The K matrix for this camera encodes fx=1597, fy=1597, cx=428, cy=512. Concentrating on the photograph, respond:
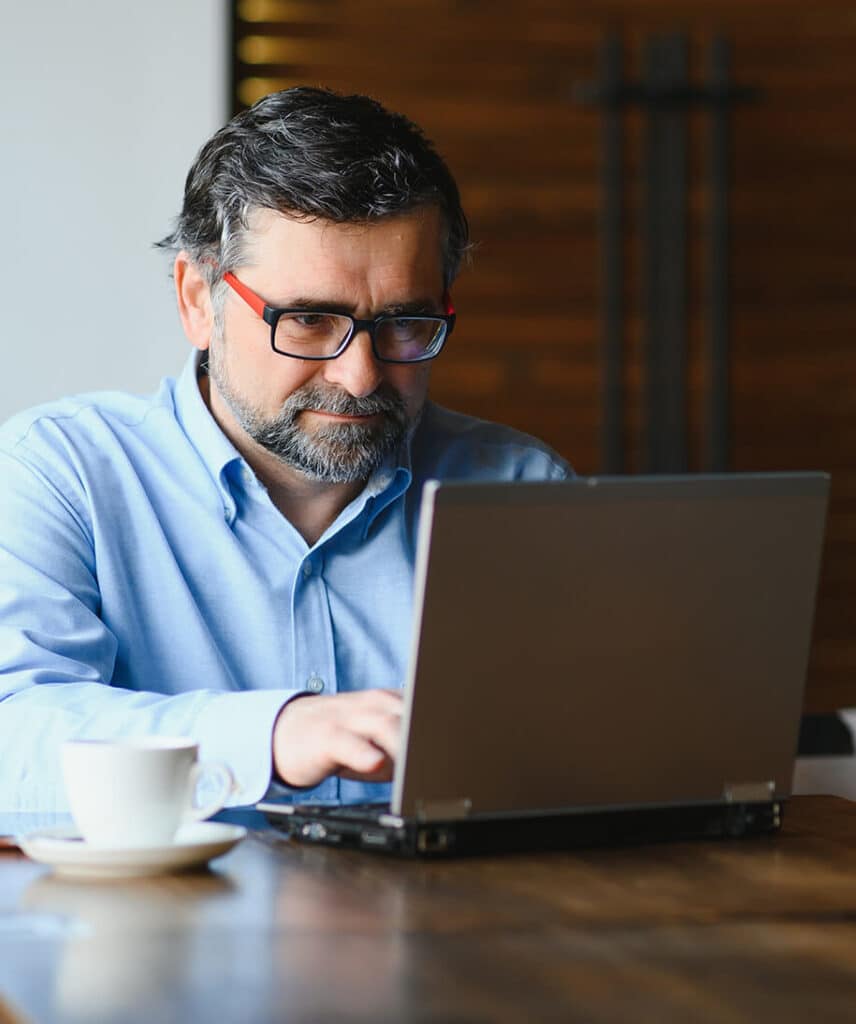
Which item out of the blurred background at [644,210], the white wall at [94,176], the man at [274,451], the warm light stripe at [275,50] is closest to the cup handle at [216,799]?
the man at [274,451]

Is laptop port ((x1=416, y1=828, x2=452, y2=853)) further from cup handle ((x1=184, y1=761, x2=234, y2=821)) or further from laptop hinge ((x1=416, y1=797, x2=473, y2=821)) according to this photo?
cup handle ((x1=184, y1=761, x2=234, y2=821))

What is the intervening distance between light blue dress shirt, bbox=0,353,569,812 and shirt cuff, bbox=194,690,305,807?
35cm

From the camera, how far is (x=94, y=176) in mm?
3145

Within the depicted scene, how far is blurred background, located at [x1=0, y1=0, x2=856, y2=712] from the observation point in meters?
3.50

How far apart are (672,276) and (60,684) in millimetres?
2364

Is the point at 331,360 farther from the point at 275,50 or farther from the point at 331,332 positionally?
the point at 275,50

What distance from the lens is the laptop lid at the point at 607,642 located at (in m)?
1.09

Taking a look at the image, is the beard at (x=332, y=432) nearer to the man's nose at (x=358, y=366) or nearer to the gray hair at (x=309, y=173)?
the man's nose at (x=358, y=366)

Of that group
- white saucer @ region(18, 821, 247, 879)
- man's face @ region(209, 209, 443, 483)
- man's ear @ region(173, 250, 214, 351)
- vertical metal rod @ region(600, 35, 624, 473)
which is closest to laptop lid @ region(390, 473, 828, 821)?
white saucer @ region(18, 821, 247, 879)

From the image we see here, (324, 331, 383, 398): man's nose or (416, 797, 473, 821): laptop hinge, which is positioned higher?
(324, 331, 383, 398): man's nose

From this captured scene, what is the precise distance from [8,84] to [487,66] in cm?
105

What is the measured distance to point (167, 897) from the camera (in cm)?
101

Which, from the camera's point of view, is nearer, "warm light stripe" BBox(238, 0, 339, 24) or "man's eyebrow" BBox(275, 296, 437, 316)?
"man's eyebrow" BBox(275, 296, 437, 316)

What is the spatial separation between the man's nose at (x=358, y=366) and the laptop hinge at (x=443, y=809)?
2.32 ft
